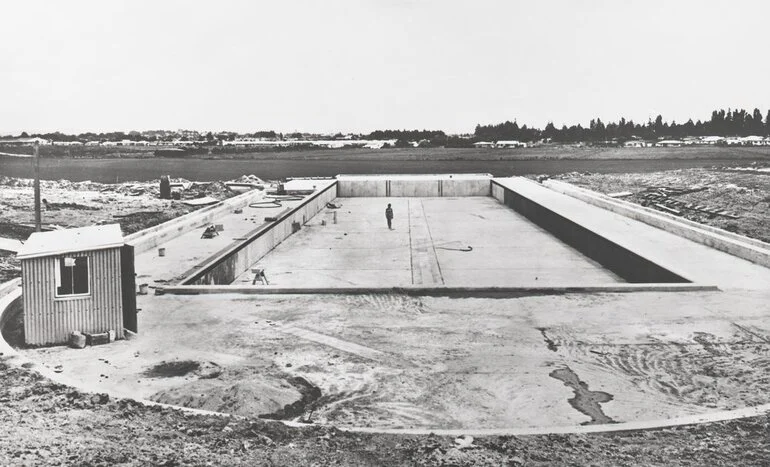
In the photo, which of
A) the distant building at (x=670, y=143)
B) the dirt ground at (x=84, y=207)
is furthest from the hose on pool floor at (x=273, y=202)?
the distant building at (x=670, y=143)

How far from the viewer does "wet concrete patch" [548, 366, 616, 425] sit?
9.09 metres

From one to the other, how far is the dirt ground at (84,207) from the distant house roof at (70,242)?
6.73 metres

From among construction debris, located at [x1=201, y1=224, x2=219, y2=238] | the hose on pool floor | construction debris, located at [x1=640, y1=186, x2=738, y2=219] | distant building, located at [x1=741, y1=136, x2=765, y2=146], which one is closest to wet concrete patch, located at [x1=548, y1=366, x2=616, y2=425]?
construction debris, located at [x1=201, y1=224, x2=219, y2=238]

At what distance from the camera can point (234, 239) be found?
24.7 m

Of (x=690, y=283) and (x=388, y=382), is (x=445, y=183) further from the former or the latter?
(x=388, y=382)

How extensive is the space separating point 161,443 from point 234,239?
17.1m

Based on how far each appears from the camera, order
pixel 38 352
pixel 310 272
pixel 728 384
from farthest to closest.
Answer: pixel 310 272
pixel 38 352
pixel 728 384

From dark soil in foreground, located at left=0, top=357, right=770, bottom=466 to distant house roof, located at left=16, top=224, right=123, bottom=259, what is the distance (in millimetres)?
3170

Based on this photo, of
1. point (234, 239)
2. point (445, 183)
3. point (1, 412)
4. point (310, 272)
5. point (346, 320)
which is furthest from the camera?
point (445, 183)

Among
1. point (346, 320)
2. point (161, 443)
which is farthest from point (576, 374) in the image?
point (161, 443)

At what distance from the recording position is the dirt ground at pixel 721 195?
99.8 ft

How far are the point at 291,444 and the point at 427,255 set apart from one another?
16.8 m

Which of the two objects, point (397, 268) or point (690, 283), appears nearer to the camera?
point (690, 283)

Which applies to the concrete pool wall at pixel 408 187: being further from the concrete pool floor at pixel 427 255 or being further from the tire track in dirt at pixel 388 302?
the tire track in dirt at pixel 388 302
